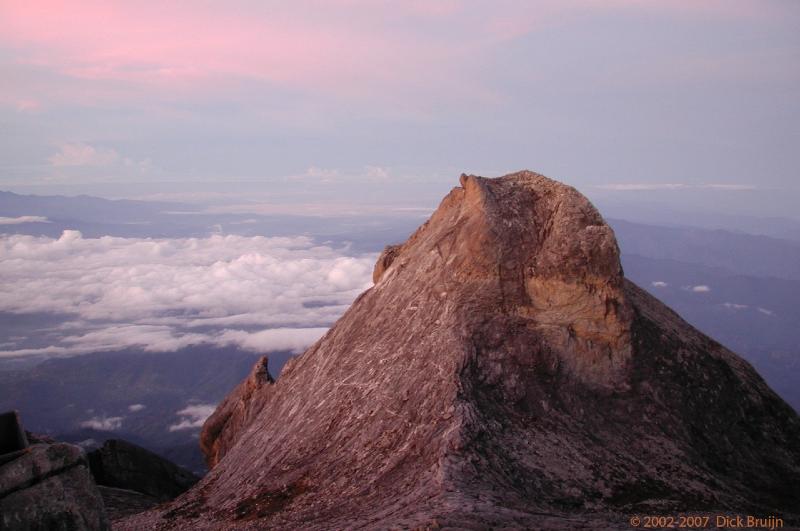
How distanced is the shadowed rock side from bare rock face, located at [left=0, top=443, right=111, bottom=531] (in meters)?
6.41

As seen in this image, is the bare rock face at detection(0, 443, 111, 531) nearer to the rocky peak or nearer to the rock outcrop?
the rocky peak

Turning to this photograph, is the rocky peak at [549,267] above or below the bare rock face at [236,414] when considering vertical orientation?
above

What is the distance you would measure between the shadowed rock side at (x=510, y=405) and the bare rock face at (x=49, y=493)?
6414 mm

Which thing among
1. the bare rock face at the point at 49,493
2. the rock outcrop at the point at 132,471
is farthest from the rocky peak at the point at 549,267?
the rock outcrop at the point at 132,471

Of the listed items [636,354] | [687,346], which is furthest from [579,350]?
[687,346]

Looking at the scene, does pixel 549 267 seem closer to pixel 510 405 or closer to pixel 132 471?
pixel 510 405

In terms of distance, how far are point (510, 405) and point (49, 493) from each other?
1317 centimetres

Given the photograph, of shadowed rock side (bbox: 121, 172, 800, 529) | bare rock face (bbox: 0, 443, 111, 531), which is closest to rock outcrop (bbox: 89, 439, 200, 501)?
shadowed rock side (bbox: 121, 172, 800, 529)

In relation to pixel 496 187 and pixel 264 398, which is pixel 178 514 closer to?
pixel 264 398

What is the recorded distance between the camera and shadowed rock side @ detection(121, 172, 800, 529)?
63.4ft

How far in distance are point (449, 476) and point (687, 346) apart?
11952 mm

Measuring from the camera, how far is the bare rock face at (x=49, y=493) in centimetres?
1215

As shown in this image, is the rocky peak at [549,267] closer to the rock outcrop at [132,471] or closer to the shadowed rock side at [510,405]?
the shadowed rock side at [510,405]

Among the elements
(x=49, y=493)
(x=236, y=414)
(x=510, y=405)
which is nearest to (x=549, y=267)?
(x=510, y=405)
